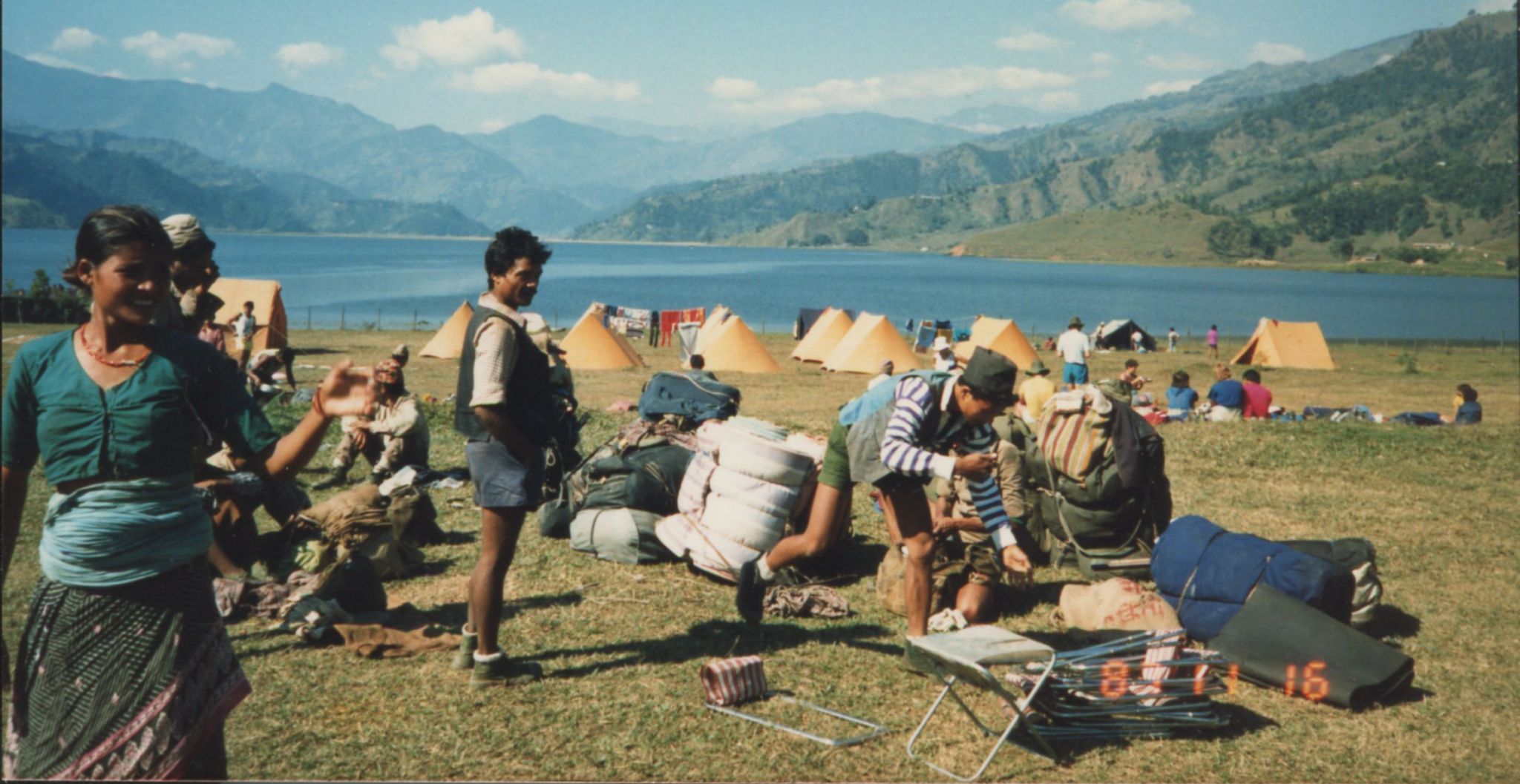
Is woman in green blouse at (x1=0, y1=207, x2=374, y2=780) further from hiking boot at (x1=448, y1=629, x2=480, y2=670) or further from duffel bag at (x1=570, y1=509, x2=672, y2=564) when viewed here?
duffel bag at (x1=570, y1=509, x2=672, y2=564)

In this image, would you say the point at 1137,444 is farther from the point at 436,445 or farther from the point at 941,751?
the point at 436,445

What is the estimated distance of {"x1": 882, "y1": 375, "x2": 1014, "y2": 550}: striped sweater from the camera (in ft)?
16.1

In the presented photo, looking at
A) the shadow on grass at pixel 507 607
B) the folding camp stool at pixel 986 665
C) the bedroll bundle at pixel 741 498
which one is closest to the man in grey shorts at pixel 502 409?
the shadow on grass at pixel 507 607

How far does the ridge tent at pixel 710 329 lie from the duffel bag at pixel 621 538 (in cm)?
1984

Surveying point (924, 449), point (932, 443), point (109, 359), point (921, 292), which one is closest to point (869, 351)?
point (932, 443)

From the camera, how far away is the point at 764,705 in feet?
16.8

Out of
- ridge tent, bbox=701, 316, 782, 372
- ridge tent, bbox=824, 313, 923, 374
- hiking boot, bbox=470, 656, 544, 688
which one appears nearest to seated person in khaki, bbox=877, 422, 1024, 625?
hiking boot, bbox=470, 656, 544, 688

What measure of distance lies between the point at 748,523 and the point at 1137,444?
2.96m

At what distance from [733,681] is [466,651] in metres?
1.44

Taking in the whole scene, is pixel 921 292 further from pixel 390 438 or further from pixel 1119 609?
pixel 1119 609

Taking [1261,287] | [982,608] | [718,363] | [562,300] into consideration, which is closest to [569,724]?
[982,608]

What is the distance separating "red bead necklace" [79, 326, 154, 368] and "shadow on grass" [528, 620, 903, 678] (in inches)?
121

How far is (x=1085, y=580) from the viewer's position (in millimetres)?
7555

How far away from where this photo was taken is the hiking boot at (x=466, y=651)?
524cm
